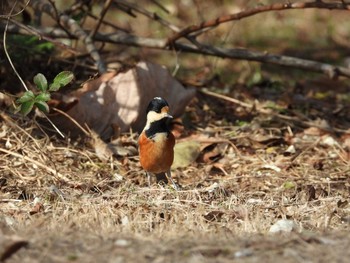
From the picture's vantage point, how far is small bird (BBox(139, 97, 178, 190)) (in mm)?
6297

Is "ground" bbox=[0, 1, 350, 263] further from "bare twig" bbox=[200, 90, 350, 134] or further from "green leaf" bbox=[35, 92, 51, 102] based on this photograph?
"green leaf" bbox=[35, 92, 51, 102]

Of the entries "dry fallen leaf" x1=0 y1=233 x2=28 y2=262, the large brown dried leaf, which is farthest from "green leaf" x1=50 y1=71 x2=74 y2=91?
"dry fallen leaf" x1=0 y1=233 x2=28 y2=262

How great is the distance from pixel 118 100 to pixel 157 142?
1097 mm

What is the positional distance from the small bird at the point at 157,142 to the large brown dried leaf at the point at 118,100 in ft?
2.95

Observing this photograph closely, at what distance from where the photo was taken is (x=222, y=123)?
7.99 meters

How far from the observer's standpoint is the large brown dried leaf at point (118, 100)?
7.14m

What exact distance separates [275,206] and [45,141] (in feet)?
7.61

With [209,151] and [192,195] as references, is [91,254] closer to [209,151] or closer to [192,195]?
[192,195]

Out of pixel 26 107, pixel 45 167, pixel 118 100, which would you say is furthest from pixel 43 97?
pixel 118 100

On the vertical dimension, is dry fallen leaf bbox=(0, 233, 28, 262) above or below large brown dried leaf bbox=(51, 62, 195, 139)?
below

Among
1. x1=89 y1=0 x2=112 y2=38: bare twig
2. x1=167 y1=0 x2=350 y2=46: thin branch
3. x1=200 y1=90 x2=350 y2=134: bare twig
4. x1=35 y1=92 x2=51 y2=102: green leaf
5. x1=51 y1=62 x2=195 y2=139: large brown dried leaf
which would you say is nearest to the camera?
x1=35 y1=92 x2=51 y2=102: green leaf

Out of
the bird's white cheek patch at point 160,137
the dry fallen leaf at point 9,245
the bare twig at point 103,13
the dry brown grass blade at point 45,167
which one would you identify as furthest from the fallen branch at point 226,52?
the dry fallen leaf at point 9,245

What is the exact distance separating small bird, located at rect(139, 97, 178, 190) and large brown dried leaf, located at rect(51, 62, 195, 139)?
0.90 metres

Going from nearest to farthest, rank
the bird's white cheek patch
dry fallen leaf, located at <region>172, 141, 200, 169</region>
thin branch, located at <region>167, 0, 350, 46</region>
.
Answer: the bird's white cheek patch
thin branch, located at <region>167, 0, 350, 46</region>
dry fallen leaf, located at <region>172, 141, 200, 169</region>
